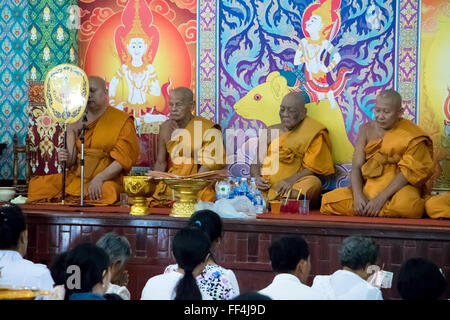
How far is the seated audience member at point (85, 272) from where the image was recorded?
3172 millimetres

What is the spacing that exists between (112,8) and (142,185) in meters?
3.49

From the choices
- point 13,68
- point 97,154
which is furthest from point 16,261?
point 13,68

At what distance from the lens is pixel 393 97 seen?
25.4ft

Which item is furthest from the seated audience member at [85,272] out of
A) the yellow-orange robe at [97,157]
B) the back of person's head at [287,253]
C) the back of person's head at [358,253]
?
the yellow-orange robe at [97,157]

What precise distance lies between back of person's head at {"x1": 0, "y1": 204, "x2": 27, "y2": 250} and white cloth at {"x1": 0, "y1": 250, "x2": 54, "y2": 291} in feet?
0.50

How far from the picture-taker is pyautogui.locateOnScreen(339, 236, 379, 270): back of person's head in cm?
399

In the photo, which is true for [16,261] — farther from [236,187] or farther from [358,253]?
[236,187]

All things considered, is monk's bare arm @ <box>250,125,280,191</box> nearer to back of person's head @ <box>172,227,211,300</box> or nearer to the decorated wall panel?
the decorated wall panel

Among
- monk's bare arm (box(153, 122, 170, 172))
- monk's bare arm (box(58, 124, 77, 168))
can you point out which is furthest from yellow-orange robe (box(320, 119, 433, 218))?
monk's bare arm (box(58, 124, 77, 168))

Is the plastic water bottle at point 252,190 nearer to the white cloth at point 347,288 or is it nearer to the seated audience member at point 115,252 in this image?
the seated audience member at point 115,252

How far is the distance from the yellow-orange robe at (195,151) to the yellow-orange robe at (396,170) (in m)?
1.40


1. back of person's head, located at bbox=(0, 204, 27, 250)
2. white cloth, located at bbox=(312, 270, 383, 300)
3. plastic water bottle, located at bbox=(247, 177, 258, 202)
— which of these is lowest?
white cloth, located at bbox=(312, 270, 383, 300)
